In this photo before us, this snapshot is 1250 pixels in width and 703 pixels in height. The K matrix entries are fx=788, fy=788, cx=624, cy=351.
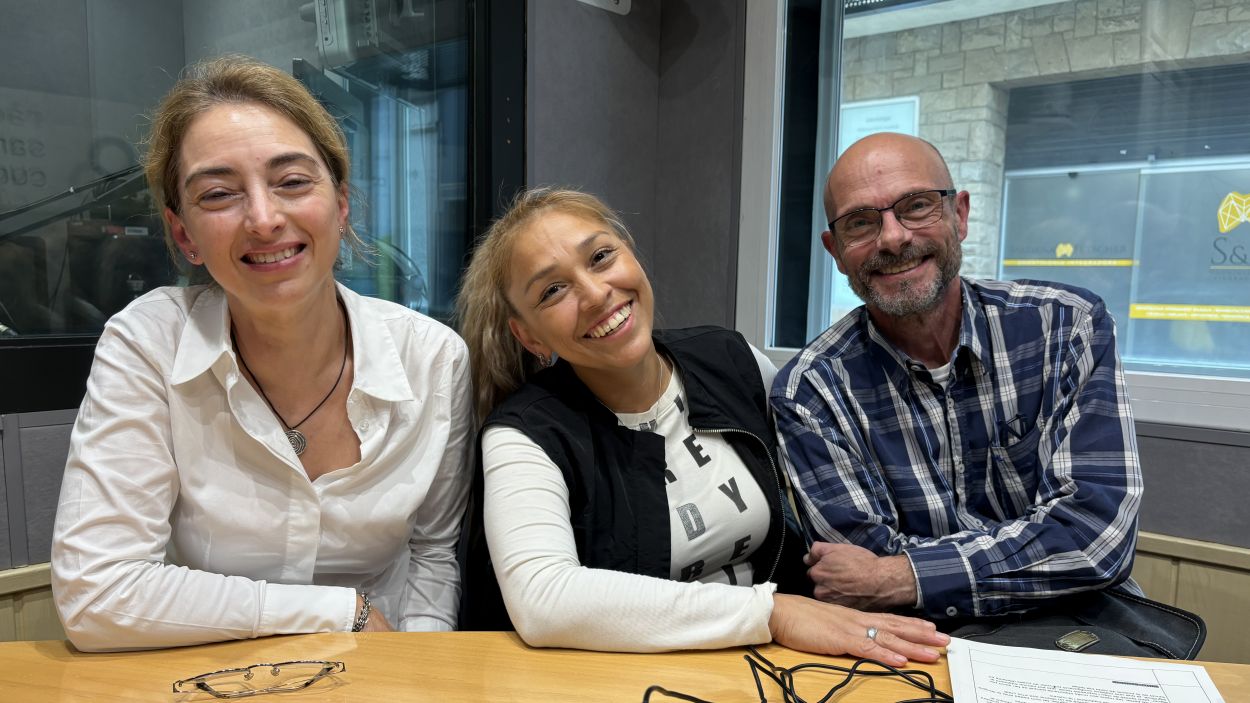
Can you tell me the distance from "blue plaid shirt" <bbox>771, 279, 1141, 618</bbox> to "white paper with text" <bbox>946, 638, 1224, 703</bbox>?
1.06 feet

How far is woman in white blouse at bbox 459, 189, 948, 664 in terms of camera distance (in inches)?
43.1

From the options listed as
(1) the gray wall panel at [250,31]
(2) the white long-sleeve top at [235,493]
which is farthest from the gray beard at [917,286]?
(1) the gray wall panel at [250,31]

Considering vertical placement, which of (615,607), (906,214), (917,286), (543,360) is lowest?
(615,607)

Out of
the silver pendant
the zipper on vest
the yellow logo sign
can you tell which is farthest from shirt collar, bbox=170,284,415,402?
the yellow logo sign

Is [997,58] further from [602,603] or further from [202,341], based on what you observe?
[202,341]

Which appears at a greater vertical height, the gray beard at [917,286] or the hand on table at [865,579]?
the gray beard at [917,286]

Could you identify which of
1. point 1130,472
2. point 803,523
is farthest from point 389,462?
point 1130,472

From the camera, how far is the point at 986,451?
154 centimetres

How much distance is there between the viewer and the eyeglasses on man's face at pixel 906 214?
61.3 inches

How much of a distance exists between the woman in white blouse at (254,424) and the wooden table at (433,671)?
0.06 meters

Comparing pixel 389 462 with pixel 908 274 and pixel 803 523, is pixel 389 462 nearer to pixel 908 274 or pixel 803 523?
pixel 803 523

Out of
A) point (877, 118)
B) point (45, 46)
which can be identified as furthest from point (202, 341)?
point (877, 118)

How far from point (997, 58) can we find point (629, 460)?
6.25 ft

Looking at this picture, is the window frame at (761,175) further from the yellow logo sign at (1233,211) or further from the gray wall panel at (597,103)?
the yellow logo sign at (1233,211)
